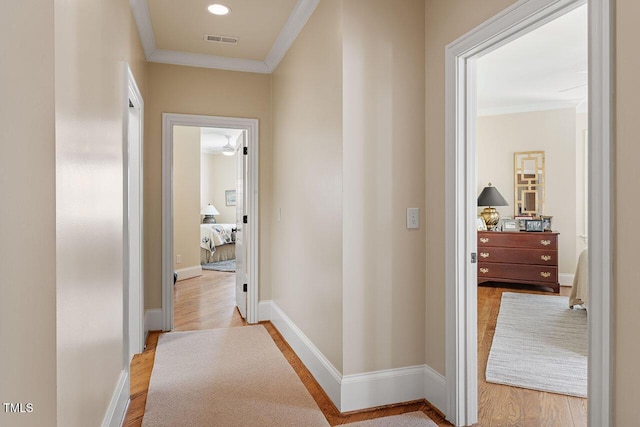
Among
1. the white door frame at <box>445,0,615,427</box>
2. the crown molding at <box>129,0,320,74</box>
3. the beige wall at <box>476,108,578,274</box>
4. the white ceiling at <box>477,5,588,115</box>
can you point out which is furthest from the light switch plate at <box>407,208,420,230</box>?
the beige wall at <box>476,108,578,274</box>

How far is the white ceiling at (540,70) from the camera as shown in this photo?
11.7 feet

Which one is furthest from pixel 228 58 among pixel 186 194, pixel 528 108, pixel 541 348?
pixel 528 108

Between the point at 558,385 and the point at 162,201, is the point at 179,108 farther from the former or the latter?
the point at 558,385

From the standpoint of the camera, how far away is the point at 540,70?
4555 mm

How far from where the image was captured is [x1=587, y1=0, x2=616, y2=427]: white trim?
135 cm

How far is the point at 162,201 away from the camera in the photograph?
374cm

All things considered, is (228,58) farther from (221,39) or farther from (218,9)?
(218,9)

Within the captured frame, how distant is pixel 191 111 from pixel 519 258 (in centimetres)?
470

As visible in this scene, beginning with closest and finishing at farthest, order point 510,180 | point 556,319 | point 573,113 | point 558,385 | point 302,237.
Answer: point 558,385
point 302,237
point 556,319
point 573,113
point 510,180

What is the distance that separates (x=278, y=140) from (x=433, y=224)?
77.2 inches

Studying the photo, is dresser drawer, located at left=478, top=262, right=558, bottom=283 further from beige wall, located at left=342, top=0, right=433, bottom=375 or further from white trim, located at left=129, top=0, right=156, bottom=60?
white trim, located at left=129, top=0, right=156, bottom=60

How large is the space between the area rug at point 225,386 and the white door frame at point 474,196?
33.2 inches

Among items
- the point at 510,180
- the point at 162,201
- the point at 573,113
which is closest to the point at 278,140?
the point at 162,201

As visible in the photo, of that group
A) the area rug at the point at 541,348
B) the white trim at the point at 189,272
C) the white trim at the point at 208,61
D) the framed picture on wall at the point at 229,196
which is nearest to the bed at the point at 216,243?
the white trim at the point at 189,272
